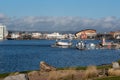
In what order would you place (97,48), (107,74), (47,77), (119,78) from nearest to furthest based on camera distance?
(119,78) → (47,77) → (107,74) → (97,48)

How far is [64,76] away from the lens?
965 inches

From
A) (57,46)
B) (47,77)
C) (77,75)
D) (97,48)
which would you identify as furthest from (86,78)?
(57,46)

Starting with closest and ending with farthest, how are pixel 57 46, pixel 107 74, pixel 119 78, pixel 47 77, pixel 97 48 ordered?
pixel 119 78, pixel 47 77, pixel 107 74, pixel 97 48, pixel 57 46

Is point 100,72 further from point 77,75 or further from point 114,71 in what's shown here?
point 77,75

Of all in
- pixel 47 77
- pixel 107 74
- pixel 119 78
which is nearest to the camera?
pixel 119 78

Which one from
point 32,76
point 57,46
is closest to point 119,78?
point 32,76

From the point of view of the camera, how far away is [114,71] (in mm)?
26281

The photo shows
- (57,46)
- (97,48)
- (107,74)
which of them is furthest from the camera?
(57,46)

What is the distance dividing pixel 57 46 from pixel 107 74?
136 meters

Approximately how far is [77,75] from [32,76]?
9.32 feet

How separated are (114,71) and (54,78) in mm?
4533

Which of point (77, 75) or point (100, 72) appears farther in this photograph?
point (100, 72)

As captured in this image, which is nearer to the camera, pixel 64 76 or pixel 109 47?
pixel 64 76

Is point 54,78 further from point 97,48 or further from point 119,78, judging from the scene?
point 97,48
